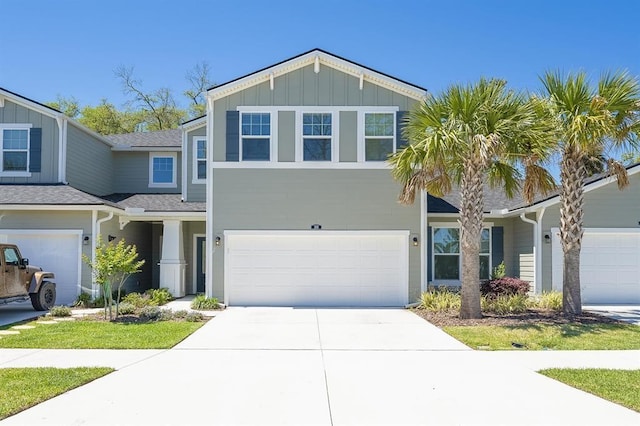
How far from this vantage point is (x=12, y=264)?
38.4 feet

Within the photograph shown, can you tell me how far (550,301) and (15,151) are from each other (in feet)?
56.4

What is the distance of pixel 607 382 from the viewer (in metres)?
6.38

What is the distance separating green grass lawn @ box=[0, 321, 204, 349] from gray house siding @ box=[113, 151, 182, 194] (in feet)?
27.4

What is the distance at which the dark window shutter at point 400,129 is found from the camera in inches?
549

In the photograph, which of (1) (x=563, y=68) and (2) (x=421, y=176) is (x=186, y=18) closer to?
(2) (x=421, y=176)

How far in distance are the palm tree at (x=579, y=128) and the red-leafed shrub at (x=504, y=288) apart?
144 cm

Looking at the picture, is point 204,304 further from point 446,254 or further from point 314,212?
point 446,254

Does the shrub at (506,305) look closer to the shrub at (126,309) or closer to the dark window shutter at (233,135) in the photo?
the dark window shutter at (233,135)

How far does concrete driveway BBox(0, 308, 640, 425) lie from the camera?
5148 millimetres

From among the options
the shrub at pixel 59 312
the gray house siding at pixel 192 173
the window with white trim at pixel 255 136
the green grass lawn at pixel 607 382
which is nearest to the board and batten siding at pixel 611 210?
the green grass lawn at pixel 607 382

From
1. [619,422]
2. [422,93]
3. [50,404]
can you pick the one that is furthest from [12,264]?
[619,422]

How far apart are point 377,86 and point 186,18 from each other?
7009mm

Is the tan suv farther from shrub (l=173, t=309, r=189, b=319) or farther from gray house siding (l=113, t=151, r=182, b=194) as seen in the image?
gray house siding (l=113, t=151, r=182, b=194)

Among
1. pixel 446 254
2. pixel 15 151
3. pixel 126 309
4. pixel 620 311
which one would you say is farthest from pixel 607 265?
pixel 15 151
